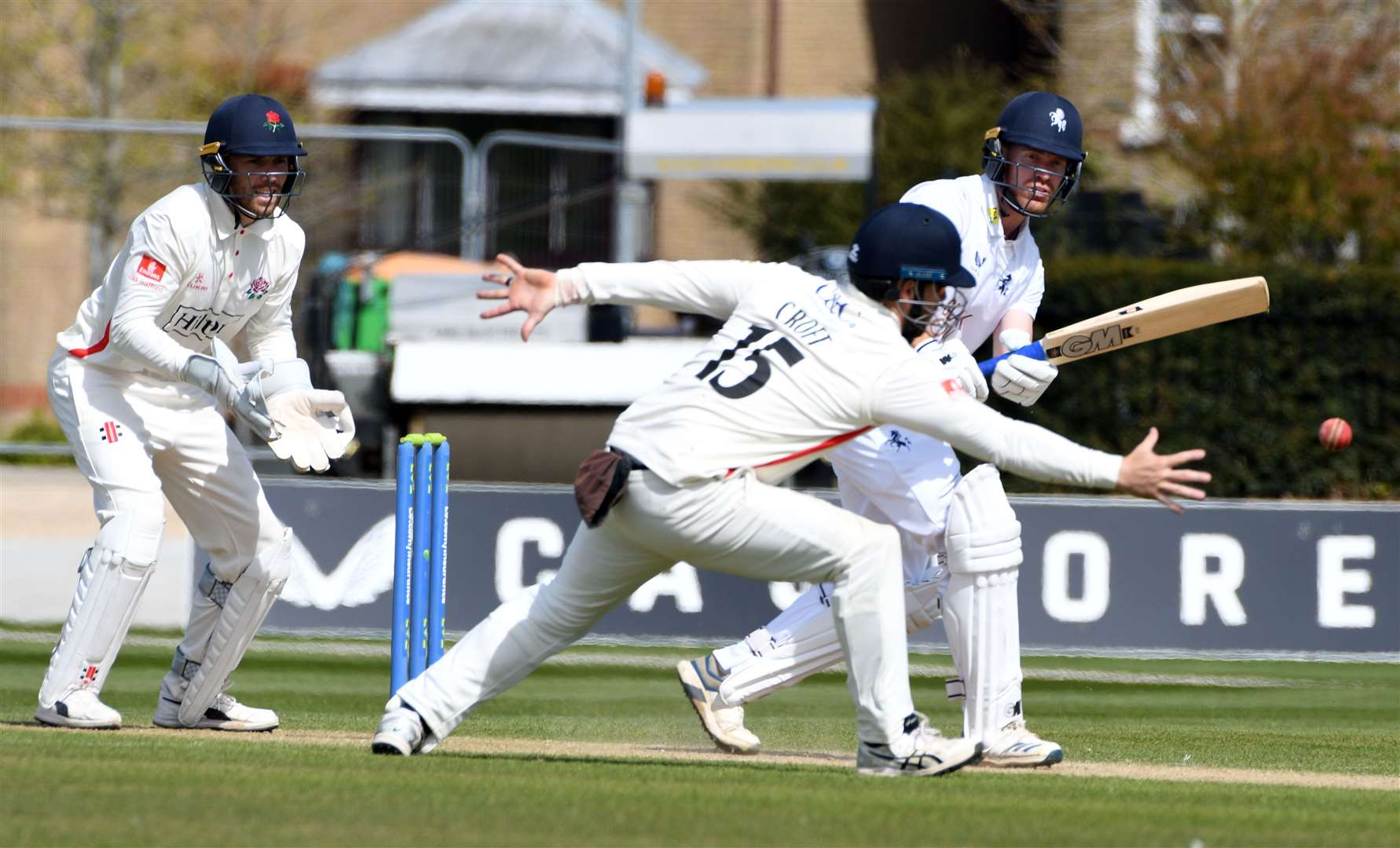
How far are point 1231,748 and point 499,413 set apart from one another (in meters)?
6.45

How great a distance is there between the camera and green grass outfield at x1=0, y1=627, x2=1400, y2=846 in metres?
4.45

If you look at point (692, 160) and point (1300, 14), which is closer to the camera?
point (692, 160)

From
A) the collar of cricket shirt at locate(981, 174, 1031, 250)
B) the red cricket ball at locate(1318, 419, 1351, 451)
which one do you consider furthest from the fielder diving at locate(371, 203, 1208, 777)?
the red cricket ball at locate(1318, 419, 1351, 451)

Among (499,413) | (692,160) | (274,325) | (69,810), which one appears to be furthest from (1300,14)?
(69,810)

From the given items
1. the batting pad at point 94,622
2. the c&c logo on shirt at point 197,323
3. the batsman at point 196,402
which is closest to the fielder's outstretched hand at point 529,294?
the batsman at point 196,402

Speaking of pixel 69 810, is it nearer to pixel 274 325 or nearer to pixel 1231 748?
pixel 274 325

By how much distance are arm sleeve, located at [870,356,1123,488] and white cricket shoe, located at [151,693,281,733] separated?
8.71ft

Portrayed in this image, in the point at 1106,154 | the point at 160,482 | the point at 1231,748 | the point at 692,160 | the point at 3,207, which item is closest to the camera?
the point at 160,482

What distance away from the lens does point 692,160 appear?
14.4 m

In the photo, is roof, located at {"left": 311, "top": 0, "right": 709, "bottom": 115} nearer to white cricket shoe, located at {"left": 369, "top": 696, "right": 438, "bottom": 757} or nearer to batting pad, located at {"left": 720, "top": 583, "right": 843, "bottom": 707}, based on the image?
batting pad, located at {"left": 720, "top": 583, "right": 843, "bottom": 707}

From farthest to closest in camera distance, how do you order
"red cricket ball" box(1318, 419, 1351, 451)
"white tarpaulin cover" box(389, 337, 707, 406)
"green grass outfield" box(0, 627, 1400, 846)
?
"white tarpaulin cover" box(389, 337, 707, 406)
"red cricket ball" box(1318, 419, 1351, 451)
"green grass outfield" box(0, 627, 1400, 846)

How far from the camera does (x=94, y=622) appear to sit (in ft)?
20.3

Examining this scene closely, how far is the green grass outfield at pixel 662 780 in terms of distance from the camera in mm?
4453

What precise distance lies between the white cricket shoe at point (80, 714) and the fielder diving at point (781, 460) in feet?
3.87
